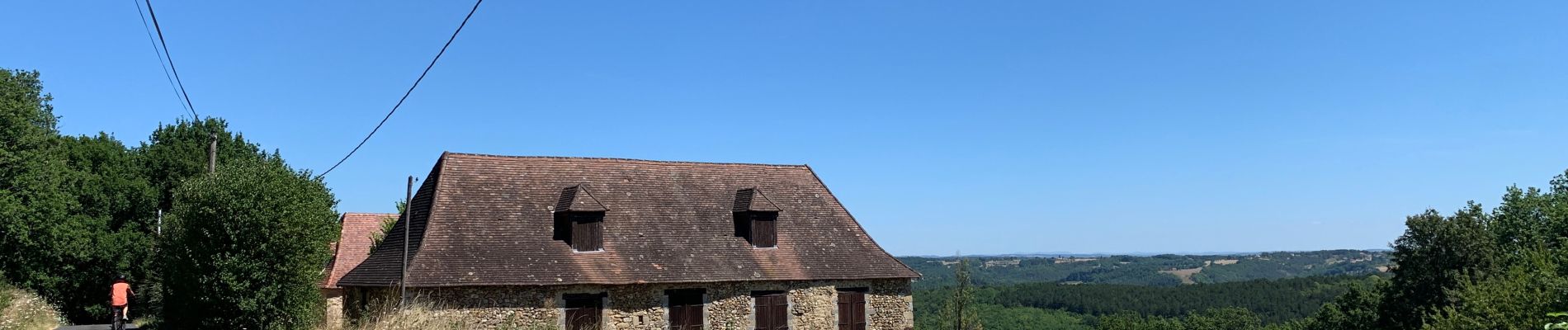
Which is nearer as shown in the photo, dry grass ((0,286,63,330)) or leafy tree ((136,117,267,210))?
dry grass ((0,286,63,330))

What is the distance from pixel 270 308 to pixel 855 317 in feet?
44.3

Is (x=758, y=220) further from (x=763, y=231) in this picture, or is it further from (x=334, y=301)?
(x=334, y=301)

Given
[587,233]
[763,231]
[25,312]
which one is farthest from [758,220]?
[25,312]

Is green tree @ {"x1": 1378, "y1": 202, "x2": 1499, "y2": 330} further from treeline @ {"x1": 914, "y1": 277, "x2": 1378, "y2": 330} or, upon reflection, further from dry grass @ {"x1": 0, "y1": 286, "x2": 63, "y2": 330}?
treeline @ {"x1": 914, "y1": 277, "x2": 1378, "y2": 330}

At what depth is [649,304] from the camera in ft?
73.5

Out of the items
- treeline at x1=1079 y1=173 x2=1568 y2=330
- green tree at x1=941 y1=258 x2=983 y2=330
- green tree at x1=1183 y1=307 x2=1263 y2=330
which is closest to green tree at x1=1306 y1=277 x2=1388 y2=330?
treeline at x1=1079 y1=173 x2=1568 y2=330

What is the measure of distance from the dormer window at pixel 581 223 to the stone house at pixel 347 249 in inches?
308

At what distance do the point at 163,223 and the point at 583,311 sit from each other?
850 centimetres

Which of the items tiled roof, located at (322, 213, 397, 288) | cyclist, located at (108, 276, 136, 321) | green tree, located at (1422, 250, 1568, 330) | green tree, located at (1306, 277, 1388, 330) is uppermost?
tiled roof, located at (322, 213, 397, 288)

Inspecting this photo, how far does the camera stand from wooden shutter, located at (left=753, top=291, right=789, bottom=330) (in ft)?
77.2

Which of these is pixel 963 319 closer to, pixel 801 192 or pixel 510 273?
pixel 801 192

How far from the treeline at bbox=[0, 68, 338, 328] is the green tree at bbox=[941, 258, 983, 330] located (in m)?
28.3

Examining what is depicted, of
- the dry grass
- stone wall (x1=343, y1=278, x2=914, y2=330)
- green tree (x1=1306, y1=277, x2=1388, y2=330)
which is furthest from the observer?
green tree (x1=1306, y1=277, x2=1388, y2=330)

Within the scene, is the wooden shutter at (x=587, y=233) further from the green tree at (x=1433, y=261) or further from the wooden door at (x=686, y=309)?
the green tree at (x=1433, y=261)
